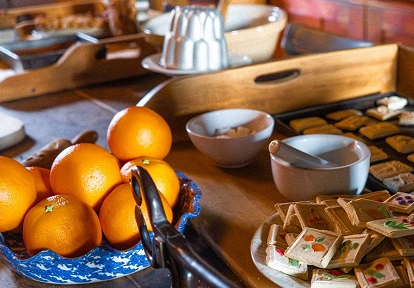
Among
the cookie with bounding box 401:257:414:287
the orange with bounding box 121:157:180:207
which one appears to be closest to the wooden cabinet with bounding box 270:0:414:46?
the orange with bounding box 121:157:180:207

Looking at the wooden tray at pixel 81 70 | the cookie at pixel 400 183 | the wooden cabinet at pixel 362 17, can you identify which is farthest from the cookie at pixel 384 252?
the wooden cabinet at pixel 362 17

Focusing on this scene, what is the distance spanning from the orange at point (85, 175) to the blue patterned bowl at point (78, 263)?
3.0 inches

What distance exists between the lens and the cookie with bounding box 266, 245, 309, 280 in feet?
2.10

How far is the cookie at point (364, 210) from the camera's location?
2.29ft

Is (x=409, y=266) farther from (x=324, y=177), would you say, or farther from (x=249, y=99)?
(x=249, y=99)

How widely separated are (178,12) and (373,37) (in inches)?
55.7

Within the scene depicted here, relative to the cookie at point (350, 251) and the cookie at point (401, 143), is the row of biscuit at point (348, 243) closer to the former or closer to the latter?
the cookie at point (350, 251)

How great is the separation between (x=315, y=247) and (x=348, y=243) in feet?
0.14

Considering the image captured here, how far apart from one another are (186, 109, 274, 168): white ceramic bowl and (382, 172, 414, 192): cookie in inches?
8.5

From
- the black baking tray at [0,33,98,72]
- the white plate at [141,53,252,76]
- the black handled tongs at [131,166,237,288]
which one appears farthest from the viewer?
the black baking tray at [0,33,98,72]

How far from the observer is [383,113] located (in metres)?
1.20

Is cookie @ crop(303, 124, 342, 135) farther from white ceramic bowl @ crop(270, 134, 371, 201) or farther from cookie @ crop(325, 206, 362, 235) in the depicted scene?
cookie @ crop(325, 206, 362, 235)

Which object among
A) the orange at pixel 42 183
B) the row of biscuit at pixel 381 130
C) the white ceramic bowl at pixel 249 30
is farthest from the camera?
the white ceramic bowl at pixel 249 30

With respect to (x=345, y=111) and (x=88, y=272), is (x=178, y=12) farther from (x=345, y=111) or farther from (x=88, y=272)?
(x=88, y=272)
